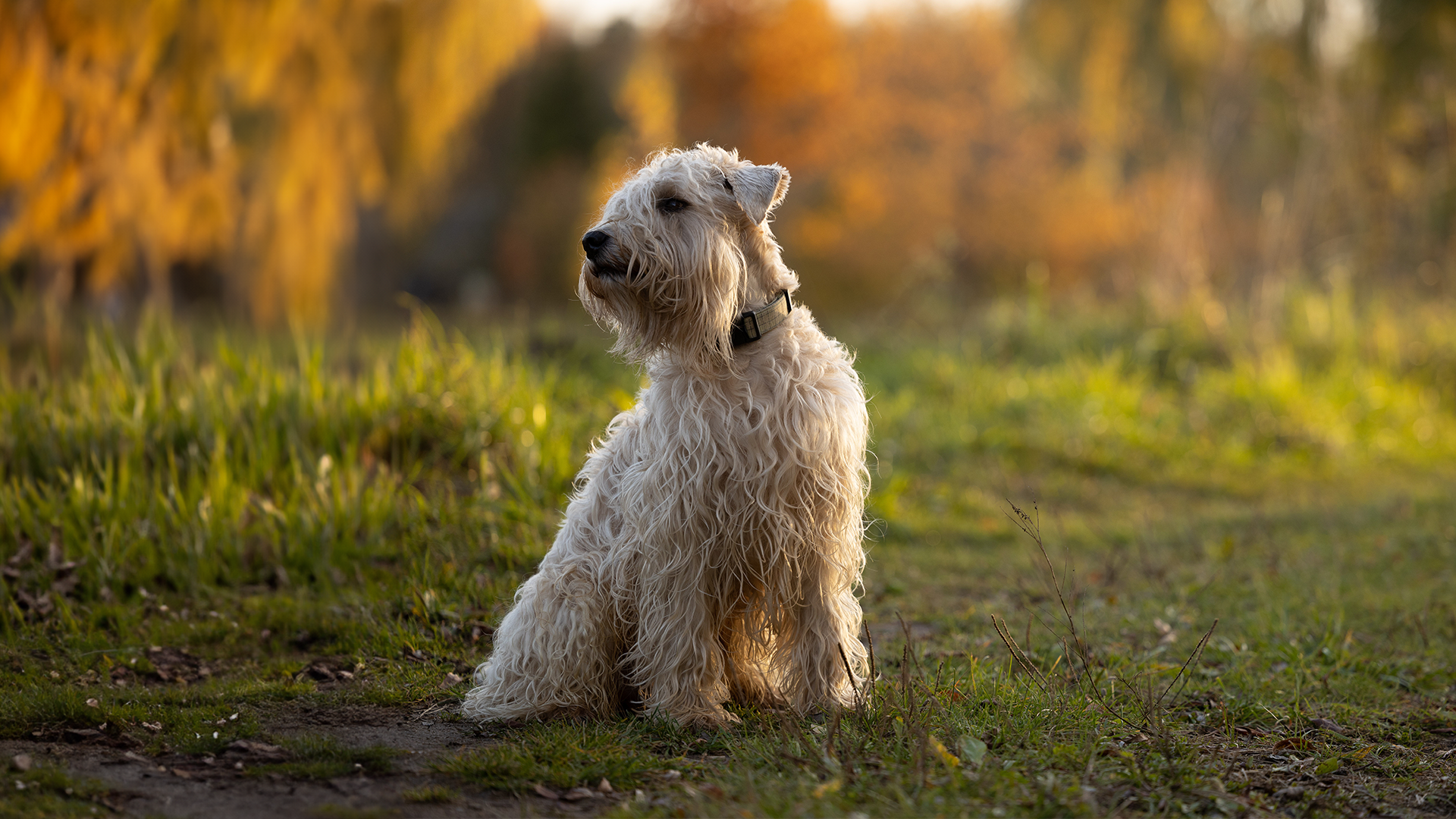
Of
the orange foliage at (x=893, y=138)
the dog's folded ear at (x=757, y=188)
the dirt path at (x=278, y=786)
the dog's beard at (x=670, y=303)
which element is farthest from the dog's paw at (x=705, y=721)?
the orange foliage at (x=893, y=138)

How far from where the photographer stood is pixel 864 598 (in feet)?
20.4

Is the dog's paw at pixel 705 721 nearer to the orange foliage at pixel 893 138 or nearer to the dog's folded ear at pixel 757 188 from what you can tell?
the dog's folded ear at pixel 757 188

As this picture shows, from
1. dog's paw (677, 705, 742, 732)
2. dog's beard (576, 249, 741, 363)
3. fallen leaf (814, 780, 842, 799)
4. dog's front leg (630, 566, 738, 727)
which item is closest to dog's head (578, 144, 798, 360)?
dog's beard (576, 249, 741, 363)

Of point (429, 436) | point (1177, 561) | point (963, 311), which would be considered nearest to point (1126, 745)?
point (1177, 561)

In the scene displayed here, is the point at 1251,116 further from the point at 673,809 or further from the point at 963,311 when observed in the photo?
the point at 673,809

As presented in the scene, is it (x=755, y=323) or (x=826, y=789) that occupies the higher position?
(x=755, y=323)

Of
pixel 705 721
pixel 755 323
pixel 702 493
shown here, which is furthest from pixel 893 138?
pixel 705 721

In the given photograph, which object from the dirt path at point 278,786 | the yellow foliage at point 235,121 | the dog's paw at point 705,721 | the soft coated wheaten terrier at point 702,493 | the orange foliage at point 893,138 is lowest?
the dirt path at point 278,786

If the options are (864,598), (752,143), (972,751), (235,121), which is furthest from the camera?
(752,143)

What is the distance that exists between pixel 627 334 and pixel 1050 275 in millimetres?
28806

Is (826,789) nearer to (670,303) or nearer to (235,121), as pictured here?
(670,303)

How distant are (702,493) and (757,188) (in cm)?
112

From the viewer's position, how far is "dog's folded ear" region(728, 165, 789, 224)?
3.82m

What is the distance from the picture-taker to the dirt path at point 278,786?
317 cm
